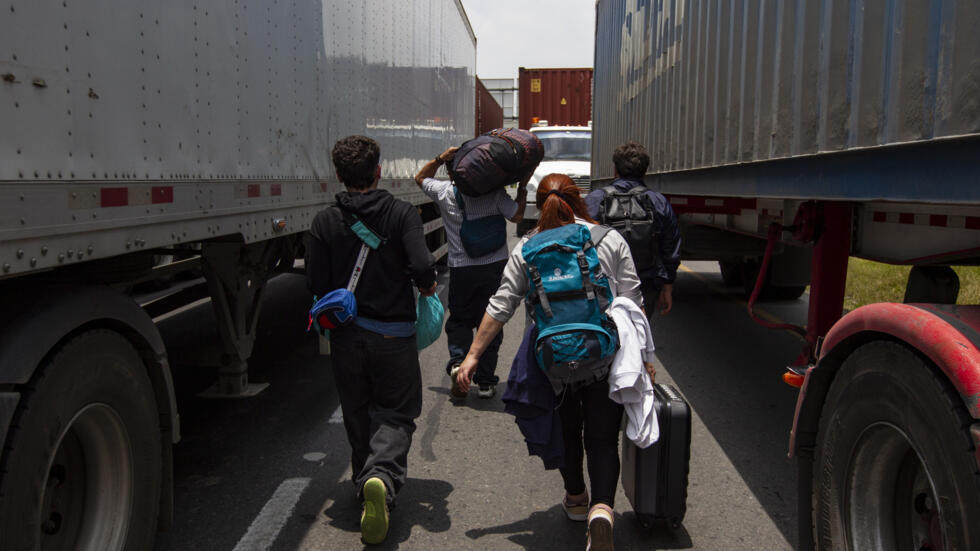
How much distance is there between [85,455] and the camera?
112 inches

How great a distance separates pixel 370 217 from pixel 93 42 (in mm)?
1481

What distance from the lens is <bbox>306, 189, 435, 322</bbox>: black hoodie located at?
3844mm

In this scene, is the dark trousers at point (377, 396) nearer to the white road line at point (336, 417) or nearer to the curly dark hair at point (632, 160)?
the white road line at point (336, 417)

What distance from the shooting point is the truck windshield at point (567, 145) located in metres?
17.4

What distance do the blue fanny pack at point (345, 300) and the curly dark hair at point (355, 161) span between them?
190mm

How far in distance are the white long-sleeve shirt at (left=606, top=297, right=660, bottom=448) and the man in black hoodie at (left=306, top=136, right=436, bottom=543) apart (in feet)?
3.28

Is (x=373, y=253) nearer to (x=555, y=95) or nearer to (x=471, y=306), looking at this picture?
(x=471, y=306)

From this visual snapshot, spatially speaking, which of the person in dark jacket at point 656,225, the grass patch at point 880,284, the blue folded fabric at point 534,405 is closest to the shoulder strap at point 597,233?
the blue folded fabric at point 534,405

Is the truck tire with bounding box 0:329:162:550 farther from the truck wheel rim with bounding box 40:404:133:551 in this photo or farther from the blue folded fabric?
the blue folded fabric

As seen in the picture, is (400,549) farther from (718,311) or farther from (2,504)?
(718,311)

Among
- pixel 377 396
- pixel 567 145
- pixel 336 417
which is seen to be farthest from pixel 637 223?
pixel 567 145

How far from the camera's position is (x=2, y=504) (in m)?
2.27

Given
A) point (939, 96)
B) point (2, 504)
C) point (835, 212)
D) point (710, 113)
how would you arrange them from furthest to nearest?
point (710, 113) → point (835, 212) → point (939, 96) → point (2, 504)

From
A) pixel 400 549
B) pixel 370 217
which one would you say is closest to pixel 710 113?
pixel 370 217
